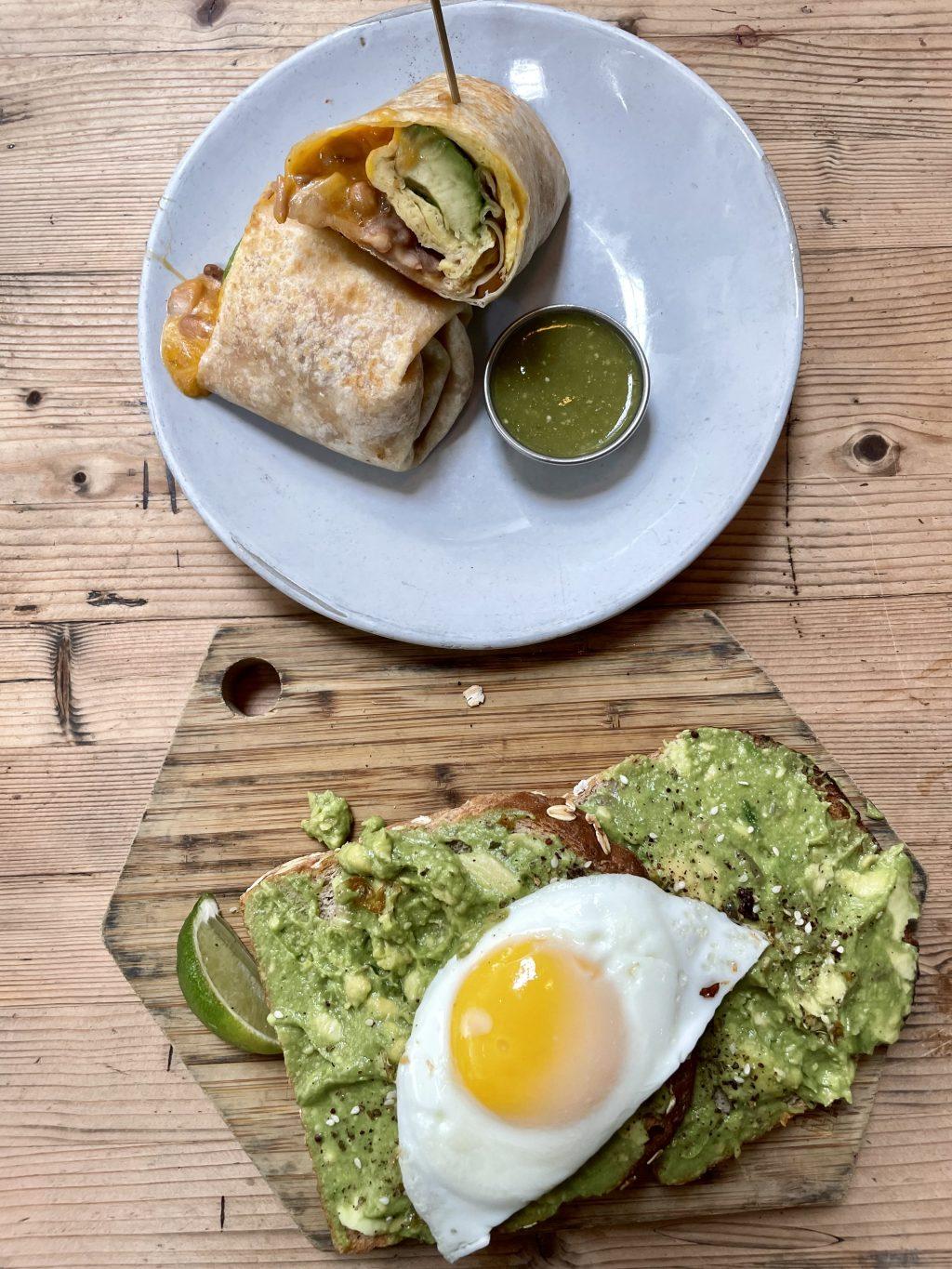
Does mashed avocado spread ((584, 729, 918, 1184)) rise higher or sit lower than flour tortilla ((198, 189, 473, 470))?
lower

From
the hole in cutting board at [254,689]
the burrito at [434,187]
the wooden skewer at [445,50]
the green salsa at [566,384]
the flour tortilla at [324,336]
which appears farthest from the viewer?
the hole in cutting board at [254,689]

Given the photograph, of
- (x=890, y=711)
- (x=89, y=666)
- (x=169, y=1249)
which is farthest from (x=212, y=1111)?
(x=890, y=711)

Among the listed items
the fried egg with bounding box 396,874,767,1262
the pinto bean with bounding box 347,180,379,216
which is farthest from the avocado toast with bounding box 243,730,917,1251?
the pinto bean with bounding box 347,180,379,216

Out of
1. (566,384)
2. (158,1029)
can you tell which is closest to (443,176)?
(566,384)

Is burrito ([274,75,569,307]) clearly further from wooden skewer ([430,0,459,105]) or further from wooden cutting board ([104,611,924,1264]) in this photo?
wooden cutting board ([104,611,924,1264])

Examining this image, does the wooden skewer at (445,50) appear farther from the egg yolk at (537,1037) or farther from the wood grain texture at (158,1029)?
the egg yolk at (537,1037)

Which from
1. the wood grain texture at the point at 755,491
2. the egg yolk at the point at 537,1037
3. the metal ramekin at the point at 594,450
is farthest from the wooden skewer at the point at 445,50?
the egg yolk at the point at 537,1037
